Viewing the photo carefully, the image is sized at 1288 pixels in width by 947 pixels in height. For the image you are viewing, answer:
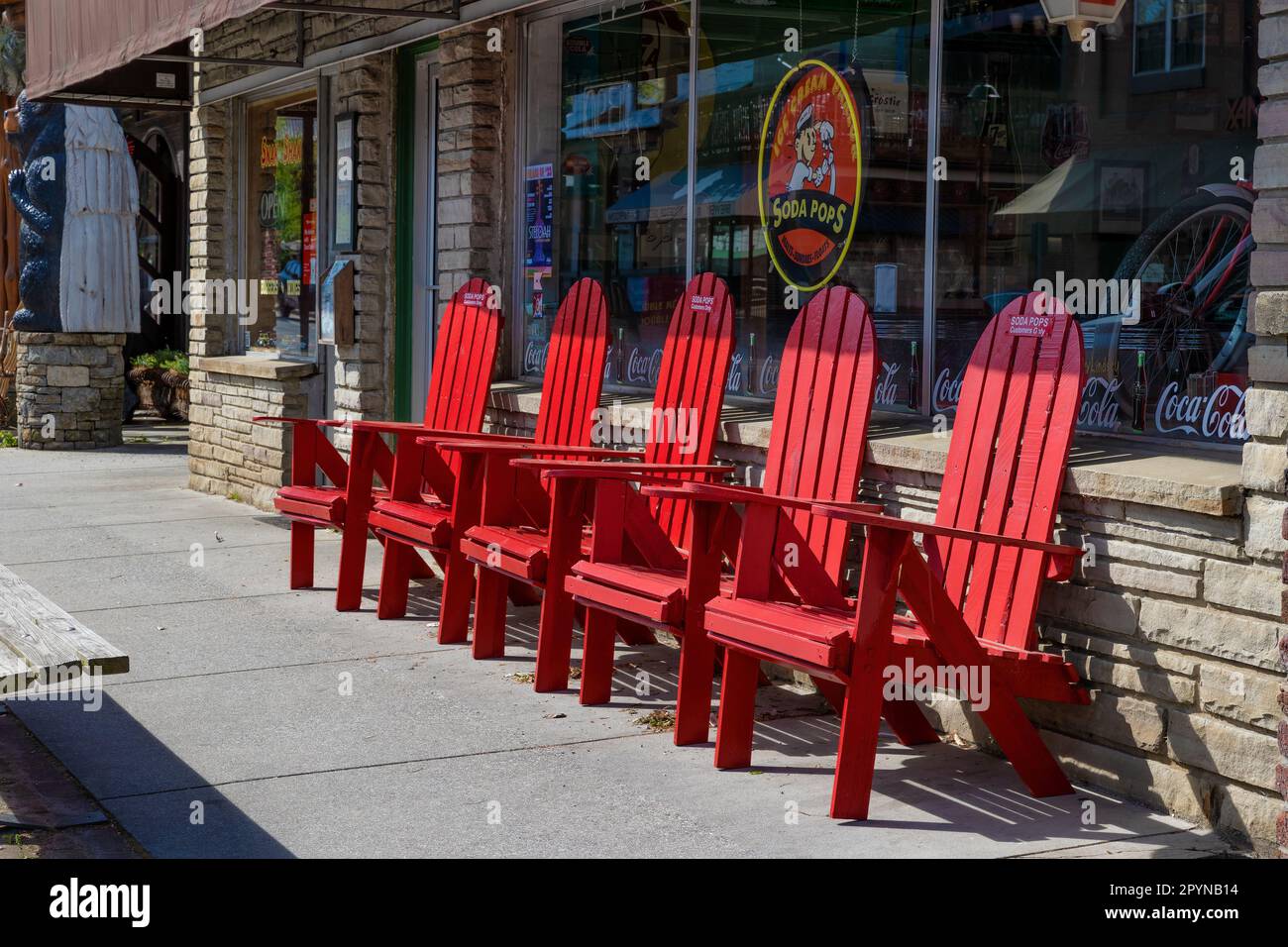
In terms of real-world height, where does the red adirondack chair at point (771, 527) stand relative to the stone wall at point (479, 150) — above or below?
below

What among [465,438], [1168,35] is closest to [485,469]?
[465,438]

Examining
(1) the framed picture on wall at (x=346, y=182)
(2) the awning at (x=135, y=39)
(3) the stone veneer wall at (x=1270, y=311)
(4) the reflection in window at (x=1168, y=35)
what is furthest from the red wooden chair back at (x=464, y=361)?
(3) the stone veneer wall at (x=1270, y=311)

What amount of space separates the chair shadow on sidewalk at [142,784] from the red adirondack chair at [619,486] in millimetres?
1302

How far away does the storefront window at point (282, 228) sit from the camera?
9.54 metres

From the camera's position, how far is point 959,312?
17.0 feet

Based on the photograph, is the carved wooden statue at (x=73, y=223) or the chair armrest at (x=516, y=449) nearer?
the chair armrest at (x=516, y=449)

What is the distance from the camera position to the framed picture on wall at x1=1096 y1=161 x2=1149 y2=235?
4469mm

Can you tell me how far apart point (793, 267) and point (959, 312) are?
0.95 m

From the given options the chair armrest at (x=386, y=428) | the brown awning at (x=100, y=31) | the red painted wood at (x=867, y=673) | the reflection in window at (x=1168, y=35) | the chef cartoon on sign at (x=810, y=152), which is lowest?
the red painted wood at (x=867, y=673)

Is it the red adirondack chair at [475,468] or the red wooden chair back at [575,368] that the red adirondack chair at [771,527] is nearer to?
the red adirondack chair at [475,468]

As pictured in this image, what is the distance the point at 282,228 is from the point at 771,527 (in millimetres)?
6527

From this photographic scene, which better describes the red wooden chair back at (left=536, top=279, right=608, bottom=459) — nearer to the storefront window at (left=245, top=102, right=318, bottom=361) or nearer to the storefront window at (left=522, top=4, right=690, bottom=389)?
the storefront window at (left=522, top=4, right=690, bottom=389)

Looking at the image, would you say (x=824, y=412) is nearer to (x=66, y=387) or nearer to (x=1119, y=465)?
(x=1119, y=465)

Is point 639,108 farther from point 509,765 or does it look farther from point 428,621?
point 509,765
